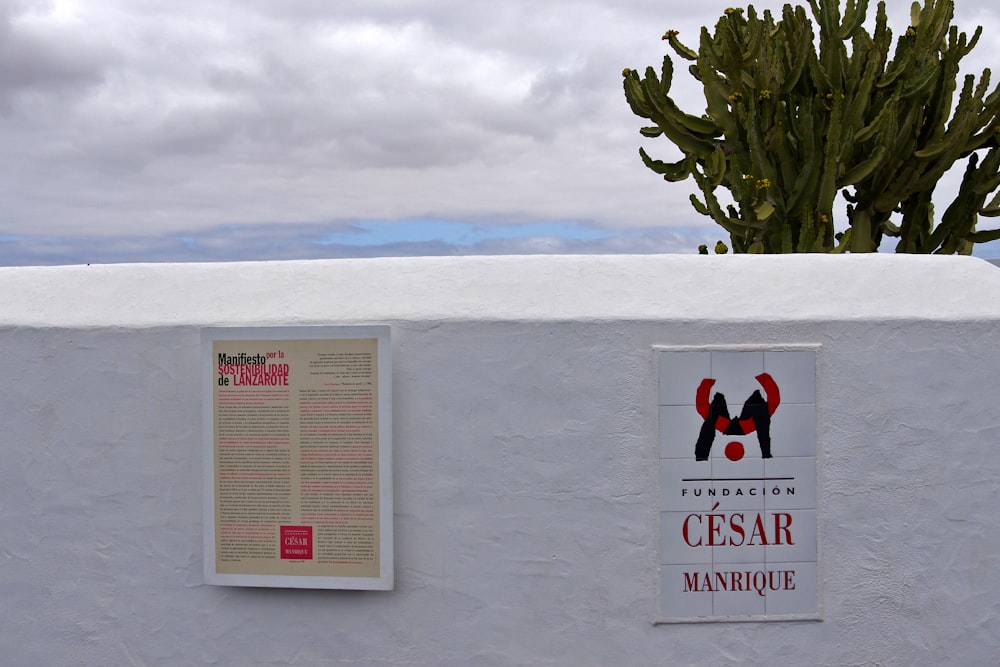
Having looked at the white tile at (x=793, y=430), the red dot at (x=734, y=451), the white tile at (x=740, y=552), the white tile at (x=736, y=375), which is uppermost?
the white tile at (x=736, y=375)

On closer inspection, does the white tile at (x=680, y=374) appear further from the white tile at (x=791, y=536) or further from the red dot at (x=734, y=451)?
the white tile at (x=791, y=536)

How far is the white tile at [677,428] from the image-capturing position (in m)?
5.06

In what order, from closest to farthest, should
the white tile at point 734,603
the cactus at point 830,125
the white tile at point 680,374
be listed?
1. the white tile at point 680,374
2. the white tile at point 734,603
3. the cactus at point 830,125

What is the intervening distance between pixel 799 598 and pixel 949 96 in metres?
6.62

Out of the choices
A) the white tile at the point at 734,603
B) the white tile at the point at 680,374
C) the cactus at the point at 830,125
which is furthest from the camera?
the cactus at the point at 830,125

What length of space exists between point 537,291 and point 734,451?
1.44m

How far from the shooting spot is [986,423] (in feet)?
17.1

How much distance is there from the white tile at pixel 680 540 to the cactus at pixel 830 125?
4.15 metres

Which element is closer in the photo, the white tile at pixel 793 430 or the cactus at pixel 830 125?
the white tile at pixel 793 430

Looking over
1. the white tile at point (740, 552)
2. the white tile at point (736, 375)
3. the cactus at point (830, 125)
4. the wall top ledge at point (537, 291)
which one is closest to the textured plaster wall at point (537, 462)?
the wall top ledge at point (537, 291)

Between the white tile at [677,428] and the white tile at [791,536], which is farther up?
the white tile at [677,428]

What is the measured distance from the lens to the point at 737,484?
5121 mm

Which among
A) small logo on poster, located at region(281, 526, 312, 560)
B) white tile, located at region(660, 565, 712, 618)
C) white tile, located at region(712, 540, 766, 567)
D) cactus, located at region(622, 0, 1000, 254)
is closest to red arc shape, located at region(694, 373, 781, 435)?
white tile, located at region(712, 540, 766, 567)

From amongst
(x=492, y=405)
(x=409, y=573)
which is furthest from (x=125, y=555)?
(x=492, y=405)
